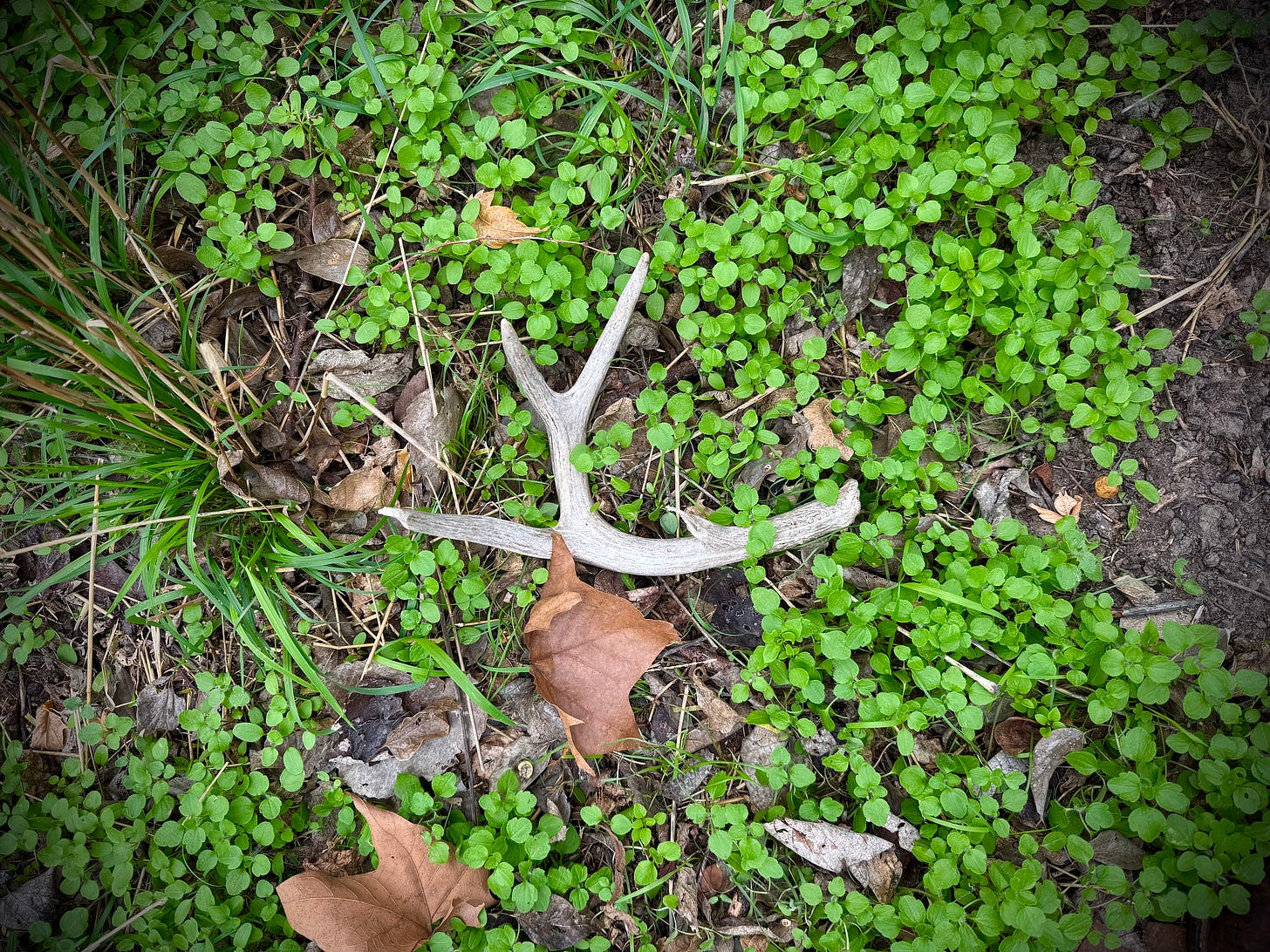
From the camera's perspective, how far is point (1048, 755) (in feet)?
7.79

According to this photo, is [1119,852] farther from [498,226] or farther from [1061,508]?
[498,226]

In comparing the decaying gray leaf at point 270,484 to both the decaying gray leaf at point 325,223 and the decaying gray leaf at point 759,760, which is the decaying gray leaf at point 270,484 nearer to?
the decaying gray leaf at point 325,223

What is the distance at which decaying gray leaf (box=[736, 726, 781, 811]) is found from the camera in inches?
97.9

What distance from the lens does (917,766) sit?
2.39 metres

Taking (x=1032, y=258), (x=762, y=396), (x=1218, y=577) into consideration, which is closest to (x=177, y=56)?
(x=762, y=396)

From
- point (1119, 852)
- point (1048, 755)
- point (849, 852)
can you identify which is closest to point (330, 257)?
point (849, 852)

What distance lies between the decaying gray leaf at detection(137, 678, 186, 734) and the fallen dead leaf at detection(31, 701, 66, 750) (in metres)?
0.35

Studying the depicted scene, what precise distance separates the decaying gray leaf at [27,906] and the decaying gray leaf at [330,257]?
251 cm

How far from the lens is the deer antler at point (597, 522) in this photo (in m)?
2.45

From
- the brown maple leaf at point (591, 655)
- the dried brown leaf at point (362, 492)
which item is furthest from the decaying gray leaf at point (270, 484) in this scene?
the brown maple leaf at point (591, 655)

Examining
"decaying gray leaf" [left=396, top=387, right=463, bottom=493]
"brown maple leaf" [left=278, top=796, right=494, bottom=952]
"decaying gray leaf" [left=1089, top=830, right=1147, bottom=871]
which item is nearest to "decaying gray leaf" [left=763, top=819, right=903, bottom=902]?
"decaying gray leaf" [left=1089, top=830, right=1147, bottom=871]

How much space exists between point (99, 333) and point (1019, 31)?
335cm

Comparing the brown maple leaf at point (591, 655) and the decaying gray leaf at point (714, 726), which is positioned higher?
the brown maple leaf at point (591, 655)

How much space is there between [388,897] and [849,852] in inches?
63.1
